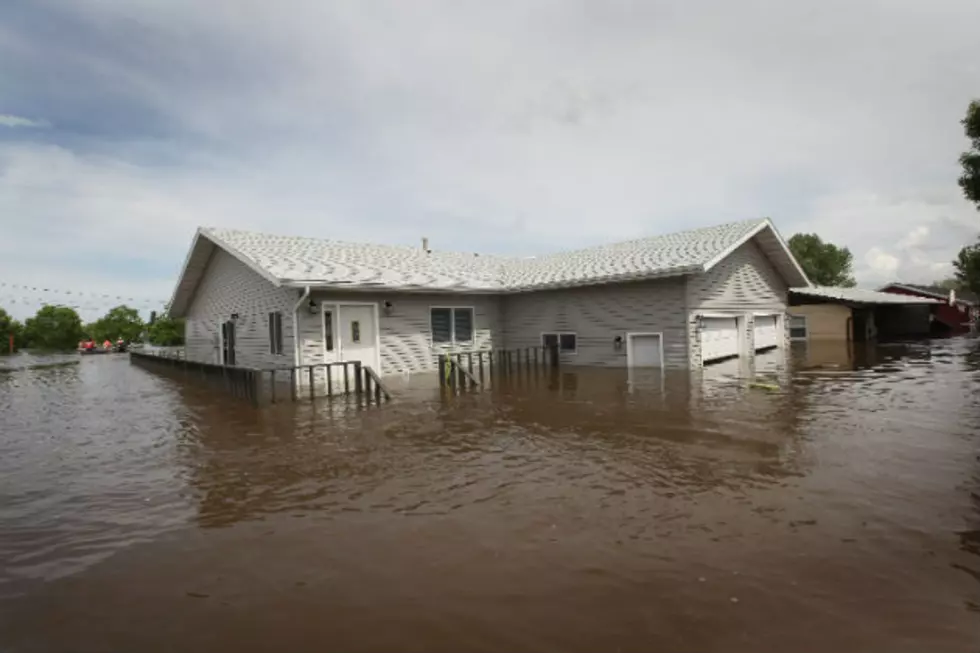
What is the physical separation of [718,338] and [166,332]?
192 ft

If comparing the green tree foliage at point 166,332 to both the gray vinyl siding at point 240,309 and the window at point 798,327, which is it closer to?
the gray vinyl siding at point 240,309

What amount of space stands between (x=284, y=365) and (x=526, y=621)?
40.7 feet

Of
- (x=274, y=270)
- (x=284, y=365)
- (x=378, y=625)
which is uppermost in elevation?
(x=274, y=270)

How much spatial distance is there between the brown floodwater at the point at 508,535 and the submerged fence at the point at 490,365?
4932 millimetres

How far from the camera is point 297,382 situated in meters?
13.3

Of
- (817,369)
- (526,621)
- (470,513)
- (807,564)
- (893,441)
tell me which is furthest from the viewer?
(817,369)

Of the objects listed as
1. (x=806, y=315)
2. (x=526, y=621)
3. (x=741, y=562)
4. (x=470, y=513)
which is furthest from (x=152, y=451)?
(x=806, y=315)

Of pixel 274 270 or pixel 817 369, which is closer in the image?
pixel 274 270

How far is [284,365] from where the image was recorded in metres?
14.1

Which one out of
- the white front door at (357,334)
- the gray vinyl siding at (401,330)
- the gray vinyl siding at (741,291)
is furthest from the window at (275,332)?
the gray vinyl siding at (741,291)

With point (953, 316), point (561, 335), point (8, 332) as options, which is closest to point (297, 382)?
point (561, 335)

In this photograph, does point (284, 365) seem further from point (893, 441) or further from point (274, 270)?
point (893, 441)

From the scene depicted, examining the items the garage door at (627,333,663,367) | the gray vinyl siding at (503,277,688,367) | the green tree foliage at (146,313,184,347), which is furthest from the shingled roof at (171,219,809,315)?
the green tree foliage at (146,313,184,347)

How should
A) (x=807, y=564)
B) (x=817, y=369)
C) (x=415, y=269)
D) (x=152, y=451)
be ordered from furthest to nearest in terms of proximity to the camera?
1. (x=415, y=269)
2. (x=817, y=369)
3. (x=152, y=451)
4. (x=807, y=564)
